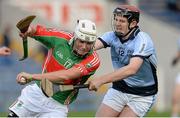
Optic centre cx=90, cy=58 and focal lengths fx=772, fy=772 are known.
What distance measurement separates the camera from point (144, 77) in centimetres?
961

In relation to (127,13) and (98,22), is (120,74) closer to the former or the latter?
(127,13)

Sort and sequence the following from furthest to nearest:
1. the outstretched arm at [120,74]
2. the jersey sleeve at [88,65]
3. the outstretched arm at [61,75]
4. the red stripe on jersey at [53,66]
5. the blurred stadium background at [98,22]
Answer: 1. the blurred stadium background at [98,22]
2. the red stripe on jersey at [53,66]
3. the jersey sleeve at [88,65]
4. the outstretched arm at [61,75]
5. the outstretched arm at [120,74]

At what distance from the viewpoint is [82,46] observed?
8688 mm

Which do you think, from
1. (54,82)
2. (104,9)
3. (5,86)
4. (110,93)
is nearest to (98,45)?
(110,93)

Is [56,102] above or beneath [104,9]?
Answer: above

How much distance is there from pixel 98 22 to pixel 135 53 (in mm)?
14673

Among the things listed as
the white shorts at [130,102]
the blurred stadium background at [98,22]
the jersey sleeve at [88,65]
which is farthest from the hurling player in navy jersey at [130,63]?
the blurred stadium background at [98,22]

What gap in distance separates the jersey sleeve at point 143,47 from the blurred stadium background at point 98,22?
11.3 m

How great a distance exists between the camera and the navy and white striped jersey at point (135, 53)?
921 centimetres

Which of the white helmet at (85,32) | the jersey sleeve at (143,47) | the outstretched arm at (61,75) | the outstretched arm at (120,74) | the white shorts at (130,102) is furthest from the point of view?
the white shorts at (130,102)

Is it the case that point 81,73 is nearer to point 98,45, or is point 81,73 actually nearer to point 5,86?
point 98,45

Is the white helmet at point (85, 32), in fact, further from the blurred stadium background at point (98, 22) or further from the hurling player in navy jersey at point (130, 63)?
the blurred stadium background at point (98, 22)

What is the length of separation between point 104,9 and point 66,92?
14820 millimetres

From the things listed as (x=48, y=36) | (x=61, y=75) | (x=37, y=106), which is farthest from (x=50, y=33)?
(x=37, y=106)
